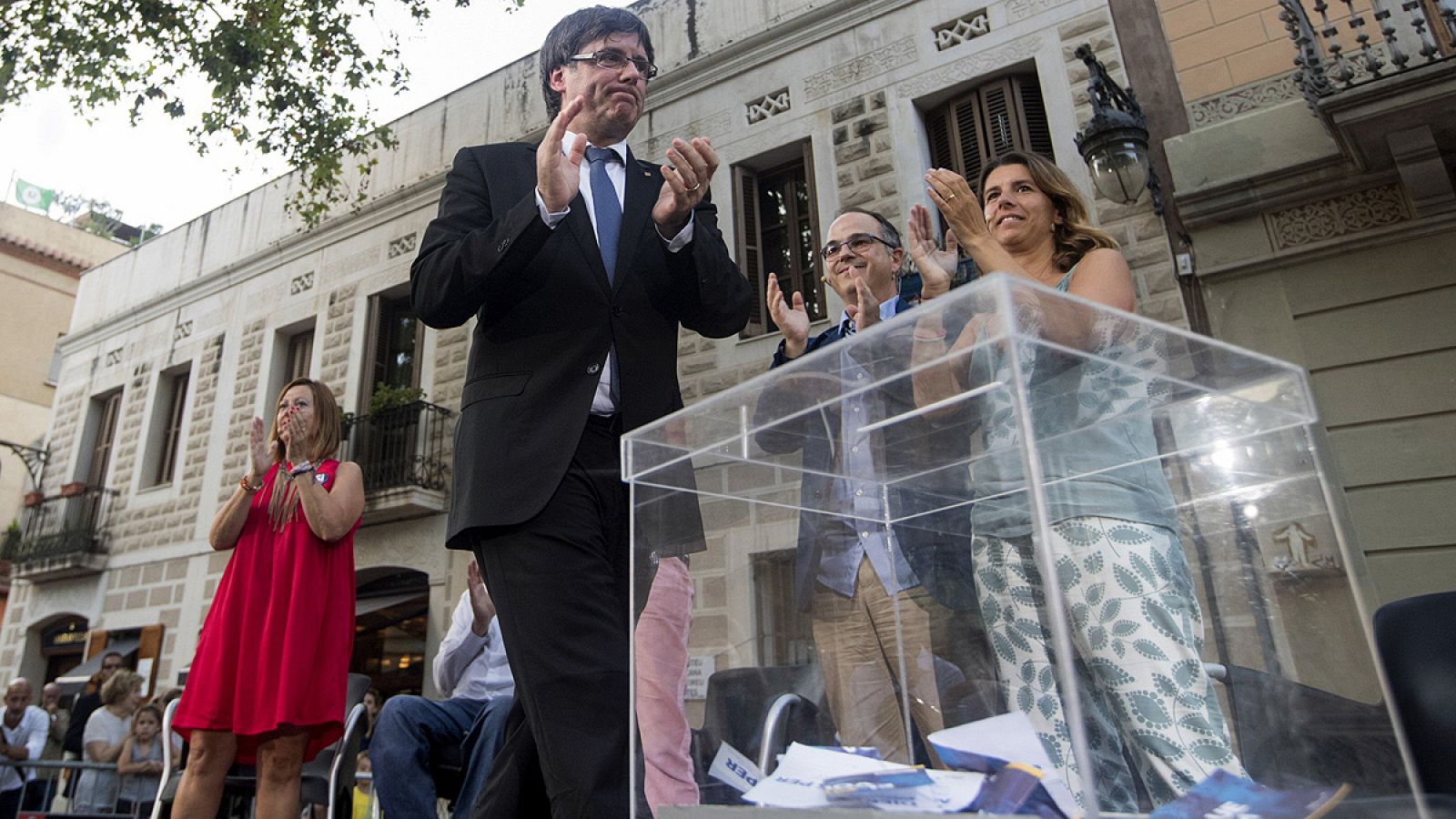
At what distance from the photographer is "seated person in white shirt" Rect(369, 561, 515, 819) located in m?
3.09

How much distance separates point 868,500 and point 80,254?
26231 mm

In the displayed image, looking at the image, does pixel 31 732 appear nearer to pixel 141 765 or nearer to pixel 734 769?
pixel 141 765

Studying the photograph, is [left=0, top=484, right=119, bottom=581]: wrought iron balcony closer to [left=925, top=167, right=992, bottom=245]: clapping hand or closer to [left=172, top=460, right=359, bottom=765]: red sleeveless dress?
[left=172, top=460, right=359, bottom=765]: red sleeveless dress

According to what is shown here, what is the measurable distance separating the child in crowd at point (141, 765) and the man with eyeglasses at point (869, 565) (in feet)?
16.7

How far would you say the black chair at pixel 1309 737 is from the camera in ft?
3.66

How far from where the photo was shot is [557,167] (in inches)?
66.1

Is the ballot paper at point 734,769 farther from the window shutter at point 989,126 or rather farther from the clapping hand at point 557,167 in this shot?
the window shutter at point 989,126

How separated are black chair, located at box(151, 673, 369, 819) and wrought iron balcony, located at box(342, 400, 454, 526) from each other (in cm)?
600

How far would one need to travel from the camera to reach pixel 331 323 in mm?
10898

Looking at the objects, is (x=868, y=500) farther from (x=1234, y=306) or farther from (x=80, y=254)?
(x=80, y=254)

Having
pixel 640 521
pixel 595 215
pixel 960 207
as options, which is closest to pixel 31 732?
pixel 595 215

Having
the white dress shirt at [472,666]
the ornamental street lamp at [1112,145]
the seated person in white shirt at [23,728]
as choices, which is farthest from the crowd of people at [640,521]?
the seated person in white shirt at [23,728]

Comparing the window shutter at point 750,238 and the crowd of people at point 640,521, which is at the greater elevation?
the window shutter at point 750,238

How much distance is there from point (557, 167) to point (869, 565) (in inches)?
36.5
